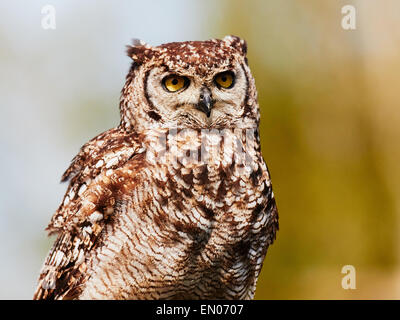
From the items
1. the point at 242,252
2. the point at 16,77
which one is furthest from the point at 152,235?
the point at 16,77

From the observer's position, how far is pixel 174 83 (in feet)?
11.3

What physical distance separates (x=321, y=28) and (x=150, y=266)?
23.4ft

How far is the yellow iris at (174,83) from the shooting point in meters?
3.44

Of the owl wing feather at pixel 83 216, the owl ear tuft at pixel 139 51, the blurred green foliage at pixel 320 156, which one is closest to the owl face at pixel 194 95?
the owl ear tuft at pixel 139 51

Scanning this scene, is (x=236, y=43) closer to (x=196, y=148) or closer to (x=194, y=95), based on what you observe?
(x=194, y=95)

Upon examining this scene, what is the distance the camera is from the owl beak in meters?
3.31

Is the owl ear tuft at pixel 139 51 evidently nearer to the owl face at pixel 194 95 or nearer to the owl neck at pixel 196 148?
the owl face at pixel 194 95

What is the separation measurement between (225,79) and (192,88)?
23 centimetres

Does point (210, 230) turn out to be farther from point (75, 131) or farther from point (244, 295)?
point (75, 131)

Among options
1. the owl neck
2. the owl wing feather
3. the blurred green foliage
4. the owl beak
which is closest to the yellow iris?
the owl beak

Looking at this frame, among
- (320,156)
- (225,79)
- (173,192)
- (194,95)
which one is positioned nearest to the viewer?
(173,192)

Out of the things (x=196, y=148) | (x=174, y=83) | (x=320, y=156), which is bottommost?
(x=320, y=156)

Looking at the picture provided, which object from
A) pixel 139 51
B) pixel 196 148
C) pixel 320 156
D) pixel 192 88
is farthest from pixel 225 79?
pixel 320 156

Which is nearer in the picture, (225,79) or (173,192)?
(173,192)
